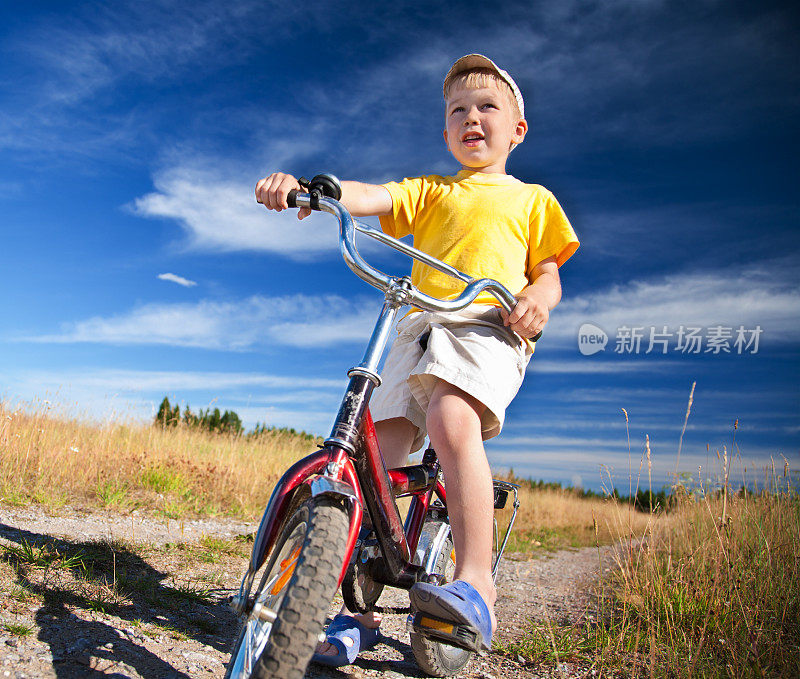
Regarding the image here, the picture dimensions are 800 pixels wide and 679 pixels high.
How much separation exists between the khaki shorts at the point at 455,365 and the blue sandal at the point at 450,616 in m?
0.61

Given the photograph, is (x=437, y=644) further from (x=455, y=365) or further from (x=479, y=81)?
(x=479, y=81)

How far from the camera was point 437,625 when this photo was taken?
1556mm

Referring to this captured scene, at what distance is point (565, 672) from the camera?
233cm

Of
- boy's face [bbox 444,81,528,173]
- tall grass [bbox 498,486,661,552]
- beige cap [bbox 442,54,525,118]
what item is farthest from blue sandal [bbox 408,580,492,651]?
tall grass [bbox 498,486,661,552]

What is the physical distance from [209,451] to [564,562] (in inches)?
177

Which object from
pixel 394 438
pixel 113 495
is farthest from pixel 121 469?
pixel 394 438

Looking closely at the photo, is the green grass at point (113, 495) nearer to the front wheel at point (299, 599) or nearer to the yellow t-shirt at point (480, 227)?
the yellow t-shirt at point (480, 227)

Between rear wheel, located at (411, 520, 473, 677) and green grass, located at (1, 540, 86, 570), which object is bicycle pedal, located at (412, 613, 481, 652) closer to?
rear wheel, located at (411, 520, 473, 677)

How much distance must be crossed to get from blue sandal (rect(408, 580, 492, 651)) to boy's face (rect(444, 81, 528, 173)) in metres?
1.68

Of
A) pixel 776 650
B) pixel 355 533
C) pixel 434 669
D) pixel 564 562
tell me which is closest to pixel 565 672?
pixel 434 669

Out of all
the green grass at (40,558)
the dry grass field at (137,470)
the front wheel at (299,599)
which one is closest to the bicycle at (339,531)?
the front wheel at (299,599)

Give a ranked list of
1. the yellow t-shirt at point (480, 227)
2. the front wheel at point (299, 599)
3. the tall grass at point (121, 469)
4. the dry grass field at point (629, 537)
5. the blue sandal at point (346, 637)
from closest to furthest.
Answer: the front wheel at point (299, 599) < the blue sandal at point (346, 637) < the yellow t-shirt at point (480, 227) < the dry grass field at point (629, 537) < the tall grass at point (121, 469)

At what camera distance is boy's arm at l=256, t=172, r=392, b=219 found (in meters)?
1.79

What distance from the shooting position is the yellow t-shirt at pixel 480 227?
216cm
